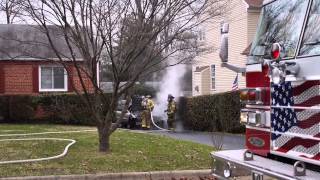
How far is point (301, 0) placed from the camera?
523cm

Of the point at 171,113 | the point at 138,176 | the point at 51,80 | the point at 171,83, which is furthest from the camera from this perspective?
the point at 171,83

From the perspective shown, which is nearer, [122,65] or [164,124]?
[122,65]

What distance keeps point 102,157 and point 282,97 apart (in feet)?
19.1

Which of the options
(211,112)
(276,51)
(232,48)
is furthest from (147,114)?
(276,51)

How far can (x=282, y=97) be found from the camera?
5.07m

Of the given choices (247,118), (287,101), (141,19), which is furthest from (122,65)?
(287,101)

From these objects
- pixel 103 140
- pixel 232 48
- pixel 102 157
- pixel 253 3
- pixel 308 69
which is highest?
pixel 253 3

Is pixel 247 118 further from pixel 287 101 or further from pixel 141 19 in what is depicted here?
pixel 141 19

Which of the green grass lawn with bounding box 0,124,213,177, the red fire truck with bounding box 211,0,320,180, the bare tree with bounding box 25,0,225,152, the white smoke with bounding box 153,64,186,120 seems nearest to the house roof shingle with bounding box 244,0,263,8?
the white smoke with bounding box 153,64,186,120

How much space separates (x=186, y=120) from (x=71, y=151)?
12.6 meters

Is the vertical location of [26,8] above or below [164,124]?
above

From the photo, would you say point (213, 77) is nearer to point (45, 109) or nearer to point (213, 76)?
point (213, 76)

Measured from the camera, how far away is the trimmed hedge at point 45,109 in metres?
23.6

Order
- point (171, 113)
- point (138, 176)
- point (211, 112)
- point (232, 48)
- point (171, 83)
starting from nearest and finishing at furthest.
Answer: point (138, 176) < point (211, 112) < point (171, 113) < point (232, 48) < point (171, 83)
